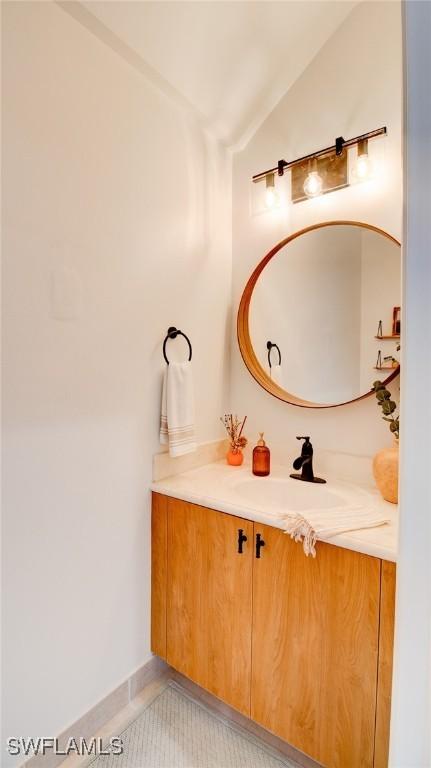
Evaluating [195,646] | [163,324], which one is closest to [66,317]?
[163,324]

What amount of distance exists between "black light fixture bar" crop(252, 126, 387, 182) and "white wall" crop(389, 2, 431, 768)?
98 centimetres

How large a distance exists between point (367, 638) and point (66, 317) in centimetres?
127

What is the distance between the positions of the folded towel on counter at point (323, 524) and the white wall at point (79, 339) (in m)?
0.64

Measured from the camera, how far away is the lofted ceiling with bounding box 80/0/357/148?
4.17 feet

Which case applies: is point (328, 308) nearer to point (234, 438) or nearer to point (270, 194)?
point (270, 194)

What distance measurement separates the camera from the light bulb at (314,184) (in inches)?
60.5

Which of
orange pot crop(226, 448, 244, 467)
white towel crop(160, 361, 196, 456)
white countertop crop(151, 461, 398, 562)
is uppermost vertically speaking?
white towel crop(160, 361, 196, 456)

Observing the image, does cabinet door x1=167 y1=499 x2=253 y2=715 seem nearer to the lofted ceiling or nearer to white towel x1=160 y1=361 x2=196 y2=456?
white towel x1=160 y1=361 x2=196 y2=456

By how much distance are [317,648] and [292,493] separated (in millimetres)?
535

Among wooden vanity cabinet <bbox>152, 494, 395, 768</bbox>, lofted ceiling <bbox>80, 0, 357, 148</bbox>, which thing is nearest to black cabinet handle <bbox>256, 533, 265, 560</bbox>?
wooden vanity cabinet <bbox>152, 494, 395, 768</bbox>

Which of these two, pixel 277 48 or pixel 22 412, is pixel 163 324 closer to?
pixel 22 412

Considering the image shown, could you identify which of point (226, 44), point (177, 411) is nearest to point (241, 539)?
point (177, 411)

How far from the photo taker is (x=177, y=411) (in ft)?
4.88

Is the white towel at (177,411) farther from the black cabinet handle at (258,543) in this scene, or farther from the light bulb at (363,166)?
the light bulb at (363,166)
